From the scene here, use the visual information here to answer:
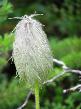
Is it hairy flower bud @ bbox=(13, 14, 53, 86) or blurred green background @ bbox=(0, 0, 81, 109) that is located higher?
hairy flower bud @ bbox=(13, 14, 53, 86)

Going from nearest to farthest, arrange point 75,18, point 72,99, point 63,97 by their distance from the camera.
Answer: point 72,99, point 63,97, point 75,18

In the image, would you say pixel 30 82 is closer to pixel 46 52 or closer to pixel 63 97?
pixel 46 52

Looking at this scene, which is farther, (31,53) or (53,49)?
(53,49)

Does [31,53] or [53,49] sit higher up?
[31,53]

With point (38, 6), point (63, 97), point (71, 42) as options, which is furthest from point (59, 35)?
point (63, 97)
